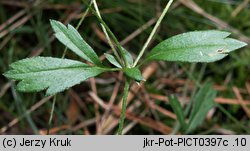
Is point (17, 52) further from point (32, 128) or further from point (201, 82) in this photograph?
point (201, 82)

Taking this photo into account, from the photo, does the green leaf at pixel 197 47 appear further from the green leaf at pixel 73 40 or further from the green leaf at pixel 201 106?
the green leaf at pixel 201 106

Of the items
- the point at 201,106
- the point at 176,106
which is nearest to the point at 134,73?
the point at 176,106

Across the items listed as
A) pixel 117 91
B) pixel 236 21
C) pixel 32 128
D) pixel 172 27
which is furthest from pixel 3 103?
pixel 236 21

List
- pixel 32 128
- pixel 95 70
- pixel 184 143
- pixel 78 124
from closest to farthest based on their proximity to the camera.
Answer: pixel 95 70, pixel 184 143, pixel 32 128, pixel 78 124

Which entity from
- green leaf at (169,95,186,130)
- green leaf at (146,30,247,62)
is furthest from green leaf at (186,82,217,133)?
green leaf at (146,30,247,62)

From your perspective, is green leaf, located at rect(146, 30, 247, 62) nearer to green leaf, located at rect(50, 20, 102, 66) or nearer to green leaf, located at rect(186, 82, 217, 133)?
green leaf, located at rect(50, 20, 102, 66)

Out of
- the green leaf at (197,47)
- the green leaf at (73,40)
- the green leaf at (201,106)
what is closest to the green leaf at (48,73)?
the green leaf at (73,40)

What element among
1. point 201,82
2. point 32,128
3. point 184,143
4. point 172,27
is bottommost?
point 184,143

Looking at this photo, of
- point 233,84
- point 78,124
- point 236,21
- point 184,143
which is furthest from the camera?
point 236,21
